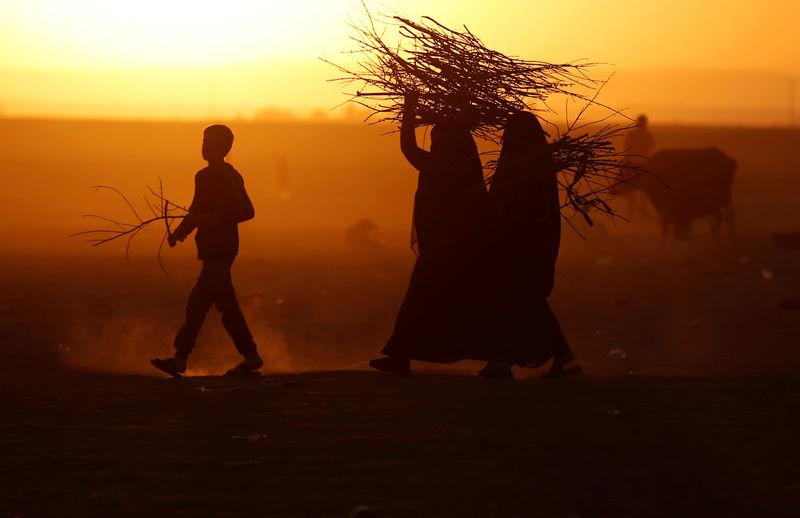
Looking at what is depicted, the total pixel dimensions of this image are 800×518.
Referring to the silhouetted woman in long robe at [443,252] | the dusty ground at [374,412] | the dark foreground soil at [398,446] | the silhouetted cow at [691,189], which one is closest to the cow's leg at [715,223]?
the silhouetted cow at [691,189]

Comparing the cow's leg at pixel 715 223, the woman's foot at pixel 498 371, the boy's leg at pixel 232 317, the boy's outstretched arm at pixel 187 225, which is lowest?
the cow's leg at pixel 715 223

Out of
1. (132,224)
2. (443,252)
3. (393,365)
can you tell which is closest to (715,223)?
(132,224)

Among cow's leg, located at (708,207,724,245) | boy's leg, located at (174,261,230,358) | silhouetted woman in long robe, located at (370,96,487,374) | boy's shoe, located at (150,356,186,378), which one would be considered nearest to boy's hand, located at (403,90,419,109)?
silhouetted woman in long robe, located at (370,96,487,374)

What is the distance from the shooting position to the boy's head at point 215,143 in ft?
26.7

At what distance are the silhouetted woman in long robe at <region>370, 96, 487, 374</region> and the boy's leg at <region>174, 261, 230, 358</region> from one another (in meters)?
1.13

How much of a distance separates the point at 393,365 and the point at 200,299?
1295 mm

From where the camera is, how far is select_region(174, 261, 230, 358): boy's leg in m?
8.19

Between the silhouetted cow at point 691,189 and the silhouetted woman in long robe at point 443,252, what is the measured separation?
12973 millimetres

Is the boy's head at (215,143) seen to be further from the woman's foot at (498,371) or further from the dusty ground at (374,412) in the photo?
the woman's foot at (498,371)

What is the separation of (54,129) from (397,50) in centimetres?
8127

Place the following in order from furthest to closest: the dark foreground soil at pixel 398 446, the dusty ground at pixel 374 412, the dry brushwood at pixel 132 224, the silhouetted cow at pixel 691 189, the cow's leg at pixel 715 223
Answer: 1. the cow's leg at pixel 715 223
2. the silhouetted cow at pixel 691 189
3. the dry brushwood at pixel 132 224
4. the dusty ground at pixel 374 412
5. the dark foreground soil at pixel 398 446

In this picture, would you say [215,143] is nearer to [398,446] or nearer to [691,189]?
[398,446]

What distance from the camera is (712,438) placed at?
6441mm

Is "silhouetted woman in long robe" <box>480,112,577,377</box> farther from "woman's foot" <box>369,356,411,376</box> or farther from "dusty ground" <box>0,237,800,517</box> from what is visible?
"woman's foot" <box>369,356,411,376</box>
